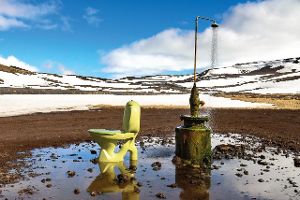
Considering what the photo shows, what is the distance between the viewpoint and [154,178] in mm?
10695

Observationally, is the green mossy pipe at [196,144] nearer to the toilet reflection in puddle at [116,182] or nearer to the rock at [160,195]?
the toilet reflection in puddle at [116,182]

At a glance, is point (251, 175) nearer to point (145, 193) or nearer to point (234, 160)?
point (234, 160)

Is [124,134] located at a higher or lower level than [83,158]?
higher

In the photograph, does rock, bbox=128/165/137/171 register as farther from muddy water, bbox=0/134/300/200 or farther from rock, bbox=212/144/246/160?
rock, bbox=212/144/246/160

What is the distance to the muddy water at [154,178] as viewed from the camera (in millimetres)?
9250

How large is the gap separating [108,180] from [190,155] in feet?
9.83

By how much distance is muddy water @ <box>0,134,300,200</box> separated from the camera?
9.25 metres

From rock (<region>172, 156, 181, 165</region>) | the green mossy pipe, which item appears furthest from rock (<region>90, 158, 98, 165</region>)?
the green mossy pipe

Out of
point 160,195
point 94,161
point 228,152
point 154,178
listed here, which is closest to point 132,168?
point 154,178

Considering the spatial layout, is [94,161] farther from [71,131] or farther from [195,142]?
[71,131]

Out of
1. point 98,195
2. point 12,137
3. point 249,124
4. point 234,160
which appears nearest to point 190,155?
Answer: point 234,160

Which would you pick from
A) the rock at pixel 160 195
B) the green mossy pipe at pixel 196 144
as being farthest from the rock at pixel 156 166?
the rock at pixel 160 195

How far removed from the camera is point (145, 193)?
934 cm

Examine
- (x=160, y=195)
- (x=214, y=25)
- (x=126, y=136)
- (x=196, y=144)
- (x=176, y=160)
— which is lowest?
(x=160, y=195)
